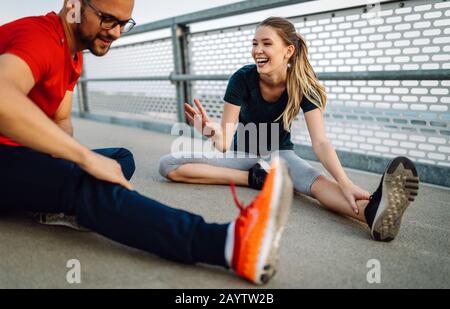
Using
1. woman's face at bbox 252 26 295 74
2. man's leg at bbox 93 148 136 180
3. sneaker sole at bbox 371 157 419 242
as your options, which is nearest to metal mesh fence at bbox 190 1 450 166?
woman's face at bbox 252 26 295 74

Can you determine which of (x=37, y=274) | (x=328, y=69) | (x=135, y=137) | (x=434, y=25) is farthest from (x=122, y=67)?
(x=37, y=274)

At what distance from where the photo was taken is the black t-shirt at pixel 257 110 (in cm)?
193

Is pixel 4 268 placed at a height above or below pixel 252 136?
below

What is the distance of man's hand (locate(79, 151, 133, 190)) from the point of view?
1.04 m

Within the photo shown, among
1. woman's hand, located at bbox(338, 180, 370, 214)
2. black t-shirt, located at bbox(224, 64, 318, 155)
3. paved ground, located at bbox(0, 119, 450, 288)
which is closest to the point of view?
paved ground, located at bbox(0, 119, 450, 288)

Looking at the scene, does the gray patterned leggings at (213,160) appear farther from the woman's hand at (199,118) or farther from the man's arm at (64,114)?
the man's arm at (64,114)

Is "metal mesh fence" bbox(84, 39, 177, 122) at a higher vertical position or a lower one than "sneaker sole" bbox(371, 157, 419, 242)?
higher

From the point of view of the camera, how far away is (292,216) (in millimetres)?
1586

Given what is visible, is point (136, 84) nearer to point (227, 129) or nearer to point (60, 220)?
point (227, 129)

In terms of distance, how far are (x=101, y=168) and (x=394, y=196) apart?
3.16 ft

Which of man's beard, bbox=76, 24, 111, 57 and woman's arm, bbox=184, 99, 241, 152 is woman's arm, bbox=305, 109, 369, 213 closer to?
woman's arm, bbox=184, 99, 241, 152

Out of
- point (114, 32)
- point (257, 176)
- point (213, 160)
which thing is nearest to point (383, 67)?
point (257, 176)

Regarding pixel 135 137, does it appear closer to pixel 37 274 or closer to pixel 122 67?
pixel 122 67
